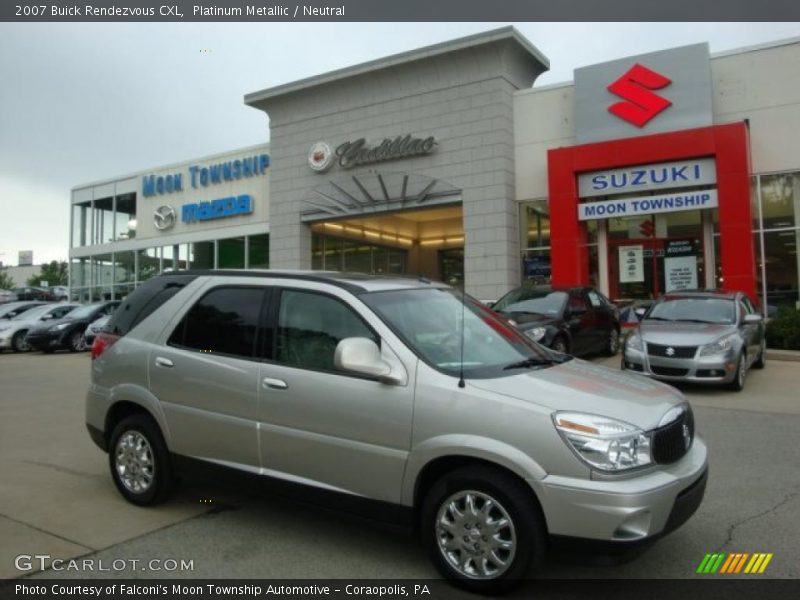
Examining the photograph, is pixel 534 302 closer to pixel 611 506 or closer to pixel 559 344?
pixel 559 344

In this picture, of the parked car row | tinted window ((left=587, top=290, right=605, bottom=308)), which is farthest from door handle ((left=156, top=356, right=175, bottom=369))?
the parked car row

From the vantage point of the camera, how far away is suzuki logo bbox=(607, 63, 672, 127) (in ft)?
56.1

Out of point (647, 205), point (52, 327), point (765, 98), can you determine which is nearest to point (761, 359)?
point (647, 205)

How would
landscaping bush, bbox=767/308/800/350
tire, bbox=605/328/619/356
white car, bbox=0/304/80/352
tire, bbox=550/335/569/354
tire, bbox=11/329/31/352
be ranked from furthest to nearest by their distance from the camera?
tire, bbox=11/329/31/352
white car, bbox=0/304/80/352
landscaping bush, bbox=767/308/800/350
tire, bbox=605/328/619/356
tire, bbox=550/335/569/354

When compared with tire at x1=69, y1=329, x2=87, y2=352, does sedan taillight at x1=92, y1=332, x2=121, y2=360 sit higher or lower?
higher

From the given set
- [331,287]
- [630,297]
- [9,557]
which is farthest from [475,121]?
[9,557]

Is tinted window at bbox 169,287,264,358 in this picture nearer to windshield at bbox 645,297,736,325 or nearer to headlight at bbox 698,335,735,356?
headlight at bbox 698,335,735,356

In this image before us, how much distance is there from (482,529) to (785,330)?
42.6ft

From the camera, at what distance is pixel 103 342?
5258 mm

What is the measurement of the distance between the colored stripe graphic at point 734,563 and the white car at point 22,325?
19.8 m

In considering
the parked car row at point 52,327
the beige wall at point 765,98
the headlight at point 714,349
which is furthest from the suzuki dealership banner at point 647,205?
the parked car row at point 52,327

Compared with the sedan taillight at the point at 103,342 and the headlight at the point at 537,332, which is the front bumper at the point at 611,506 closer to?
the sedan taillight at the point at 103,342

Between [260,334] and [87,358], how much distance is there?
575 inches

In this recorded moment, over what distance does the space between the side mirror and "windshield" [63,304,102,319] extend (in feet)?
59.1
